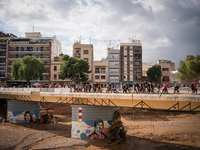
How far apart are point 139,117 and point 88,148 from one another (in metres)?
22.7

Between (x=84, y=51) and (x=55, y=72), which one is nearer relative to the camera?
(x=84, y=51)

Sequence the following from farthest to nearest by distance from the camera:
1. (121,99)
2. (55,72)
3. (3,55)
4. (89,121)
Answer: (3,55) → (55,72) → (89,121) → (121,99)

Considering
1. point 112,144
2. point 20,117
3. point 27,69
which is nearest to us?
point 112,144

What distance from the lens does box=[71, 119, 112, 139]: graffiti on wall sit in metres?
19.3

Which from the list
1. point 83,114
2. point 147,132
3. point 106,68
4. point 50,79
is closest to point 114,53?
point 106,68

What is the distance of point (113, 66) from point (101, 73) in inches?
215


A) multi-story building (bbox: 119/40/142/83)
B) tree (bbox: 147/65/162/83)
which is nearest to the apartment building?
multi-story building (bbox: 119/40/142/83)

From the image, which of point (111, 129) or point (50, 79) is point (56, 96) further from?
point (50, 79)

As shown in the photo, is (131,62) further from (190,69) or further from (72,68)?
(72,68)

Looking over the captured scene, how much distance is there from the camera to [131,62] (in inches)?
2496

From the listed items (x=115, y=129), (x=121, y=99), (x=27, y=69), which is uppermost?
(x=27, y=69)

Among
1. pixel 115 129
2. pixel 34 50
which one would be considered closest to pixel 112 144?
pixel 115 129

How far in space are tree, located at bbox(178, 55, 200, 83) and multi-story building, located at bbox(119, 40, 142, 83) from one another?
1686 cm

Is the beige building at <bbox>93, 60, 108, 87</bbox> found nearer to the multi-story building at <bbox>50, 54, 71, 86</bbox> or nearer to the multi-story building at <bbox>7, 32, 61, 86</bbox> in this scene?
the multi-story building at <bbox>50, 54, 71, 86</bbox>
